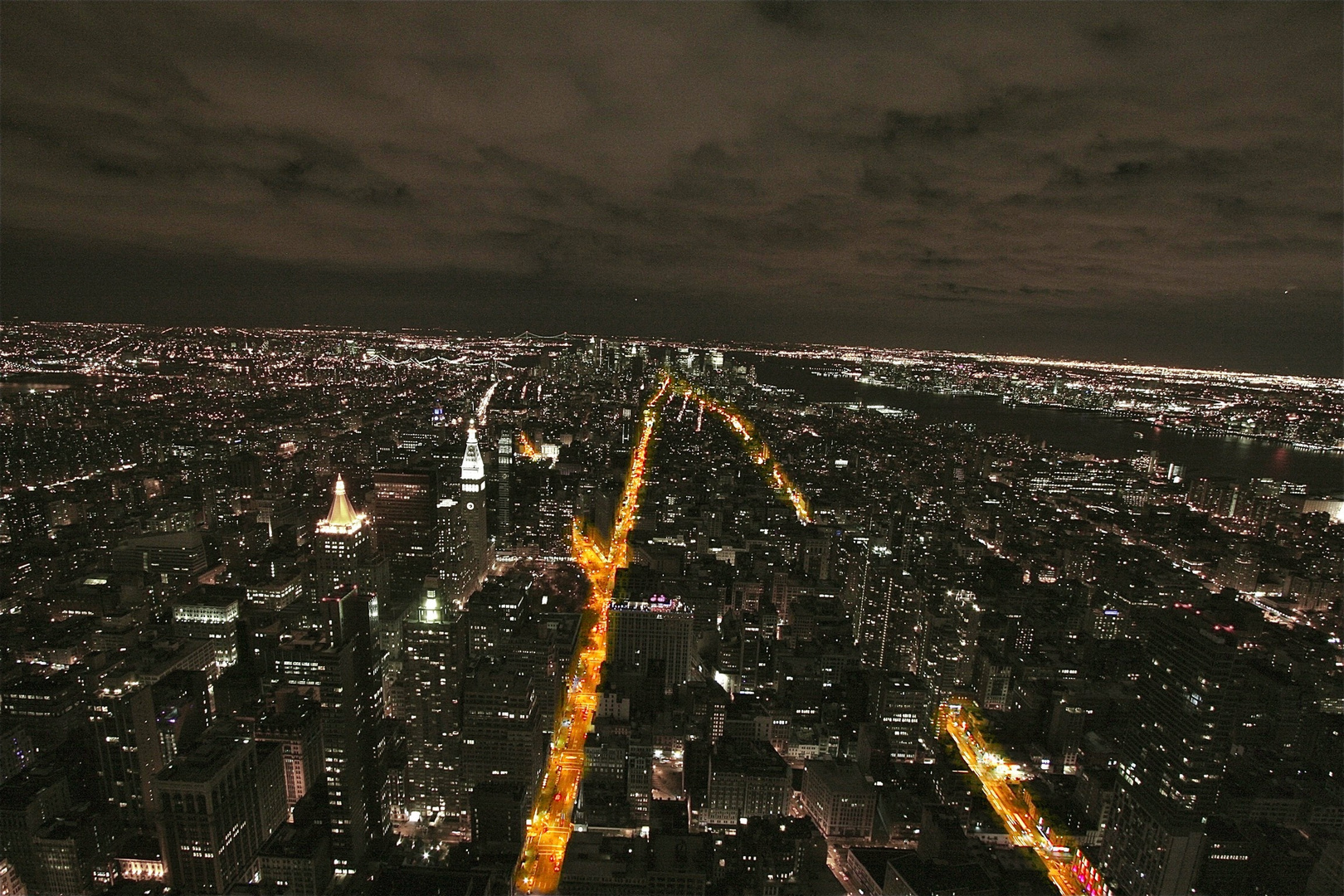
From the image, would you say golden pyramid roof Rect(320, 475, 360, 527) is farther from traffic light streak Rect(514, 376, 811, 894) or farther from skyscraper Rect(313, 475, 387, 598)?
traffic light streak Rect(514, 376, 811, 894)

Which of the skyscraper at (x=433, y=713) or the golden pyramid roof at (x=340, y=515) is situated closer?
the skyscraper at (x=433, y=713)

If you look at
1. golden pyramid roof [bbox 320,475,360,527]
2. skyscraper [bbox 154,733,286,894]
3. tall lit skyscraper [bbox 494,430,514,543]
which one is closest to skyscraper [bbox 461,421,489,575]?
tall lit skyscraper [bbox 494,430,514,543]

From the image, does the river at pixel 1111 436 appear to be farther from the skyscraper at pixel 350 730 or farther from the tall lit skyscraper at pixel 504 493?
the skyscraper at pixel 350 730

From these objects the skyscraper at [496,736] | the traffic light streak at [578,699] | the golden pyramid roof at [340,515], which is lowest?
the traffic light streak at [578,699]

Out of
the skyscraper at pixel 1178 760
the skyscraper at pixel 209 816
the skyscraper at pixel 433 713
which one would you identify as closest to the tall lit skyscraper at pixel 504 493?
the skyscraper at pixel 433 713

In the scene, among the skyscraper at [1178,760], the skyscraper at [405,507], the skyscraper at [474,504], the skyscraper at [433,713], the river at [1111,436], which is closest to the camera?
the skyscraper at [1178,760]

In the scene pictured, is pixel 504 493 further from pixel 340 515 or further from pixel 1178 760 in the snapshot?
pixel 1178 760

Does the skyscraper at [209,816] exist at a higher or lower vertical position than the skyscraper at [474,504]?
lower
